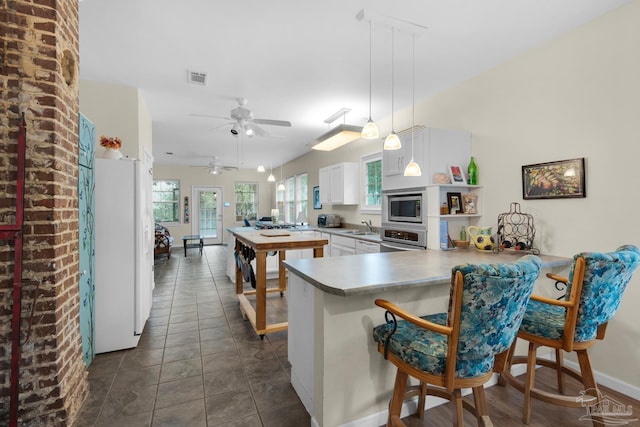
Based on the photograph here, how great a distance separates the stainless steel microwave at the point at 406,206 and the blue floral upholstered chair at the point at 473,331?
6.22 feet

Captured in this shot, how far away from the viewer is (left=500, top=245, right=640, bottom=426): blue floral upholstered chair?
1461mm

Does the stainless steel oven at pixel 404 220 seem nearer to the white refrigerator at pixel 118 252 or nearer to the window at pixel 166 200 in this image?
the white refrigerator at pixel 118 252

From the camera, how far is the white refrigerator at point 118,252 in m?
2.57

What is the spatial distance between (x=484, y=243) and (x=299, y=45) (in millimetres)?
2453

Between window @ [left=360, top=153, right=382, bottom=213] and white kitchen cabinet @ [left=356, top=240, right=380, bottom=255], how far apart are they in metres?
0.79

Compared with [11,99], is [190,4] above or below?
above

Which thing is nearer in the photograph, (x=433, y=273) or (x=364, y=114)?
(x=433, y=273)

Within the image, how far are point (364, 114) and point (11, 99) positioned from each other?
3689mm

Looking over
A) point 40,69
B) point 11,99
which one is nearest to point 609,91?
point 40,69

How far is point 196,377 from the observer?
221cm

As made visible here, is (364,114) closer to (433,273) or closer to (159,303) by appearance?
(433,273)

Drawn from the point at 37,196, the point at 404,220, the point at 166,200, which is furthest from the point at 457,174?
the point at 166,200

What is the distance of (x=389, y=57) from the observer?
108 inches

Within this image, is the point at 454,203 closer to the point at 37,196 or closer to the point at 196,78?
the point at 196,78
